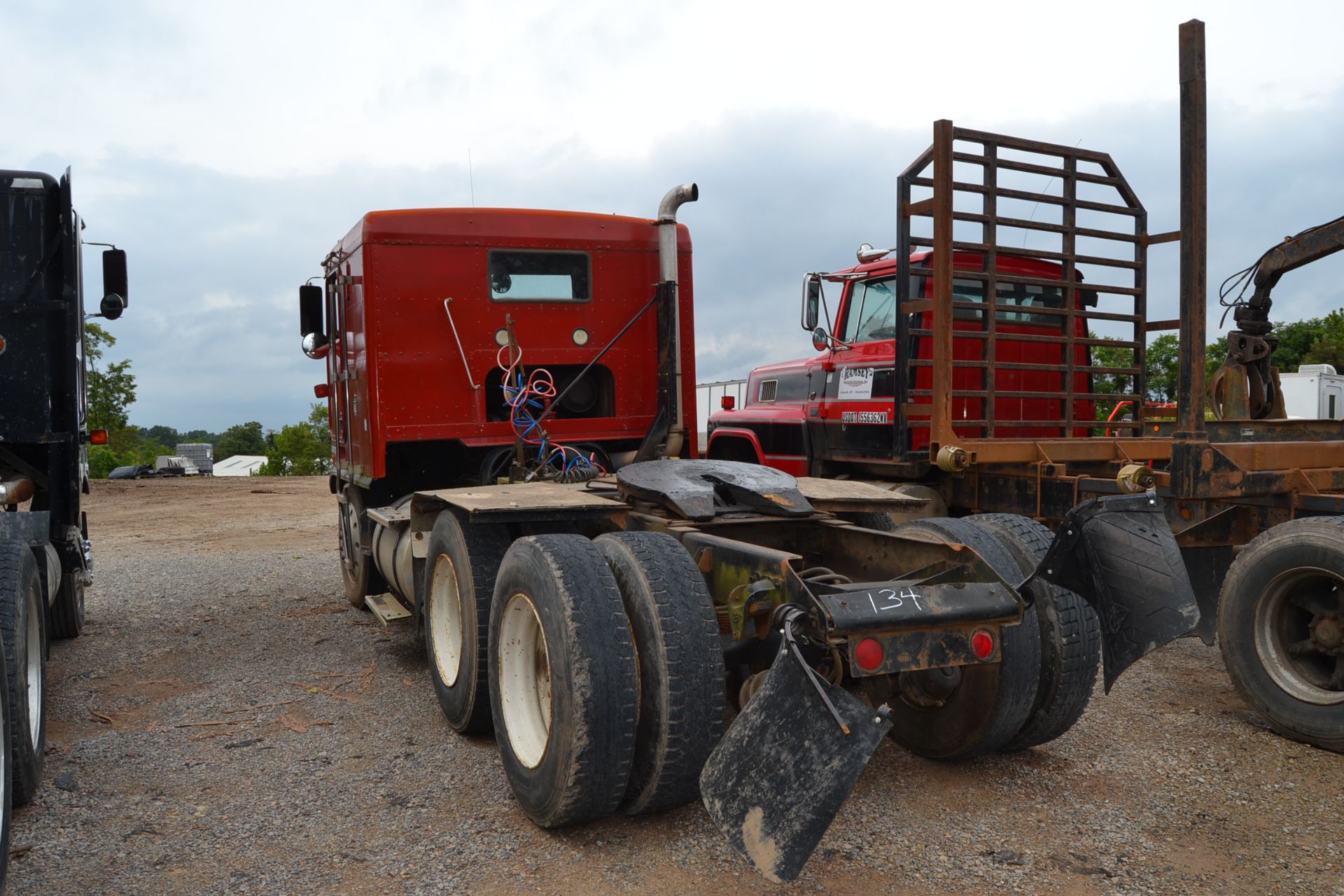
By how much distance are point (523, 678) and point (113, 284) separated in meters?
4.68

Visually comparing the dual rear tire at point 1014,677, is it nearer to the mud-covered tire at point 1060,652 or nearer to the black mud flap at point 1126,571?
the mud-covered tire at point 1060,652

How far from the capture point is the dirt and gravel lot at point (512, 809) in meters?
3.36

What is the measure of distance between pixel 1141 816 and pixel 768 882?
4.85ft

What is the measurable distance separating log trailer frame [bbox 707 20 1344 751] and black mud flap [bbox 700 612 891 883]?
279cm

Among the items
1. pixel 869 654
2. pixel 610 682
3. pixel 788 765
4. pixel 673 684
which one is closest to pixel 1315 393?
pixel 869 654

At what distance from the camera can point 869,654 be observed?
3182 millimetres

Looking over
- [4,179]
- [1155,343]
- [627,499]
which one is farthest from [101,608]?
[1155,343]

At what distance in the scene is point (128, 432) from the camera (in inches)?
1650

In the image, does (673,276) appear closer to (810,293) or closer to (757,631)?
(810,293)

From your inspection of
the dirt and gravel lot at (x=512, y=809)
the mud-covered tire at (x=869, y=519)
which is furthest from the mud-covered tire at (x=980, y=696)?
the mud-covered tire at (x=869, y=519)

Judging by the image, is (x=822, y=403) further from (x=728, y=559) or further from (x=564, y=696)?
(x=564, y=696)

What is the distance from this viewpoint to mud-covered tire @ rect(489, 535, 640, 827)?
342 centimetres

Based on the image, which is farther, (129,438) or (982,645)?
(129,438)

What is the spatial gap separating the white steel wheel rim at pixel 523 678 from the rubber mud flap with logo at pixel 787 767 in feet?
3.83
